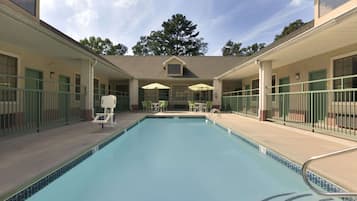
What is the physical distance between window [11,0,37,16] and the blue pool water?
5.07m

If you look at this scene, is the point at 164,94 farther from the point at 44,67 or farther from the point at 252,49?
the point at 252,49

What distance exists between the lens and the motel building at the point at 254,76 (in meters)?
7.79

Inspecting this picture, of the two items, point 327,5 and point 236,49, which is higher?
point 236,49

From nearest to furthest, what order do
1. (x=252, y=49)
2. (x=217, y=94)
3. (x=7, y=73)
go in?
1. (x=7, y=73)
2. (x=217, y=94)
3. (x=252, y=49)

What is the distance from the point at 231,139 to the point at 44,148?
17.8ft

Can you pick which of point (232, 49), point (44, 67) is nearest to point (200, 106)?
point (44, 67)

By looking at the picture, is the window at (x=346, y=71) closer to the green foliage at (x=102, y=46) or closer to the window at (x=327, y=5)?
the window at (x=327, y=5)

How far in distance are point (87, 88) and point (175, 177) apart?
857cm

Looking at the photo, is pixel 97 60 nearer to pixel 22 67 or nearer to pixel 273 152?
pixel 22 67

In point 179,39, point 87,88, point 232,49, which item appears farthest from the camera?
point 232,49

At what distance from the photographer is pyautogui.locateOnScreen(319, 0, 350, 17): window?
10367 millimetres

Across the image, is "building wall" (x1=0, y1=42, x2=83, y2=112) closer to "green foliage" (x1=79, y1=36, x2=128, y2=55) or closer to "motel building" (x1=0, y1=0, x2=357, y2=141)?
"motel building" (x1=0, y1=0, x2=357, y2=141)

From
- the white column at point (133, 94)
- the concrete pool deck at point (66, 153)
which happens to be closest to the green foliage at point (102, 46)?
the white column at point (133, 94)

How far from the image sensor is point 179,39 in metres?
47.2
